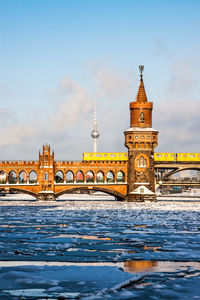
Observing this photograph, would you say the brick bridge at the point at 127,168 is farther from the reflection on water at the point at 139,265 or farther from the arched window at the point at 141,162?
the reflection on water at the point at 139,265

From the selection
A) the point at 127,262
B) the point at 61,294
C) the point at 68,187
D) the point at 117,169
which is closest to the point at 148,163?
the point at 117,169

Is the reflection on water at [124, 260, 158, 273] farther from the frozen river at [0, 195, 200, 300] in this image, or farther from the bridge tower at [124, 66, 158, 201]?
the bridge tower at [124, 66, 158, 201]

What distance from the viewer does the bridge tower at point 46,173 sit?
88.1 meters

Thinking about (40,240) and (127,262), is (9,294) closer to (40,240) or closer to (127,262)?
(127,262)

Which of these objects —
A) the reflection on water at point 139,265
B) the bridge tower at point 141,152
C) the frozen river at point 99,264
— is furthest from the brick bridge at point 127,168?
the reflection on water at point 139,265

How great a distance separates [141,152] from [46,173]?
18.5 meters

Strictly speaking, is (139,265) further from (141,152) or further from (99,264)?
(141,152)

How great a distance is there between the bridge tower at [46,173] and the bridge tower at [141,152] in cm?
1462

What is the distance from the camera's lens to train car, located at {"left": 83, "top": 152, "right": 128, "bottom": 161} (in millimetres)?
92125

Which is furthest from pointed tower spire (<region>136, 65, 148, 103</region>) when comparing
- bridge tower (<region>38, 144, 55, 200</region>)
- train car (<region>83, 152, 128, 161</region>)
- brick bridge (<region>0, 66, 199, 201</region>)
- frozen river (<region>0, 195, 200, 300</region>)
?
frozen river (<region>0, 195, 200, 300</region>)

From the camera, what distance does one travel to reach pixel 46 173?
89.5 metres

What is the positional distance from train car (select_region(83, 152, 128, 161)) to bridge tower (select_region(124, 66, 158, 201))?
253 cm

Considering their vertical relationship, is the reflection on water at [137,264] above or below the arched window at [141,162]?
below

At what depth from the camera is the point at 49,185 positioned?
8875cm
